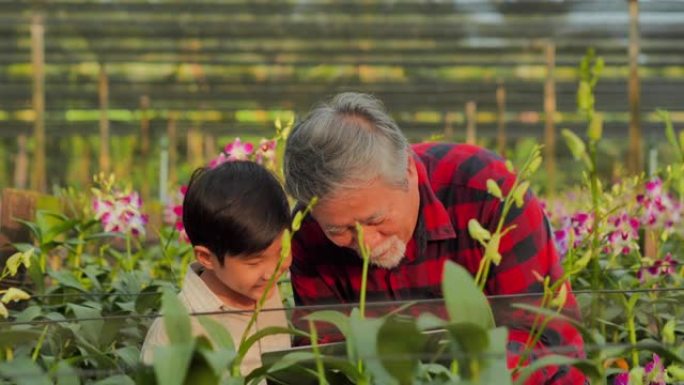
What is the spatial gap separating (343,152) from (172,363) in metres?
1.07

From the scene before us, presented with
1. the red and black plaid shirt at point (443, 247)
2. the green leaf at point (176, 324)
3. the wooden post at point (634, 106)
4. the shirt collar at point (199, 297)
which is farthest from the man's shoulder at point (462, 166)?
the wooden post at point (634, 106)

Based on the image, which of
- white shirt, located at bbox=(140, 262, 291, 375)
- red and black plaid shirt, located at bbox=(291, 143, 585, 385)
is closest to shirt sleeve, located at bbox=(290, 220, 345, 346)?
red and black plaid shirt, located at bbox=(291, 143, 585, 385)

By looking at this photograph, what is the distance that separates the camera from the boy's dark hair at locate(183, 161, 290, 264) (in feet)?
7.43

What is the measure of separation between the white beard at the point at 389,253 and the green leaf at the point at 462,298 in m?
0.95

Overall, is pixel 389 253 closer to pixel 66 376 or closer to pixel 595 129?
pixel 595 129

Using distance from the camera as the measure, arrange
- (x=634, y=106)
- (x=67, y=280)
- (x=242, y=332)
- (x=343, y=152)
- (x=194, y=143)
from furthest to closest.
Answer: (x=194, y=143), (x=634, y=106), (x=67, y=280), (x=343, y=152), (x=242, y=332)

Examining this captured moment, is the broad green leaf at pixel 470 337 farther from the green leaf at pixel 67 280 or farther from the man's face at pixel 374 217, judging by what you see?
the green leaf at pixel 67 280

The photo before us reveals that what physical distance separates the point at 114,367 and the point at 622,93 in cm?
850

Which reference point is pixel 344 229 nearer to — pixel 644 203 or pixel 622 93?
pixel 644 203

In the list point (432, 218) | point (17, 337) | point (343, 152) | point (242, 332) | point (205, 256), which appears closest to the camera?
point (17, 337)

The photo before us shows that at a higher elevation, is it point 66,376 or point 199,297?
point 66,376

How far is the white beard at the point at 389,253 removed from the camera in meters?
2.32

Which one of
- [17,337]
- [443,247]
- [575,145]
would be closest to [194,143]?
[443,247]

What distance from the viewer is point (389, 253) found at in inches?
92.7
